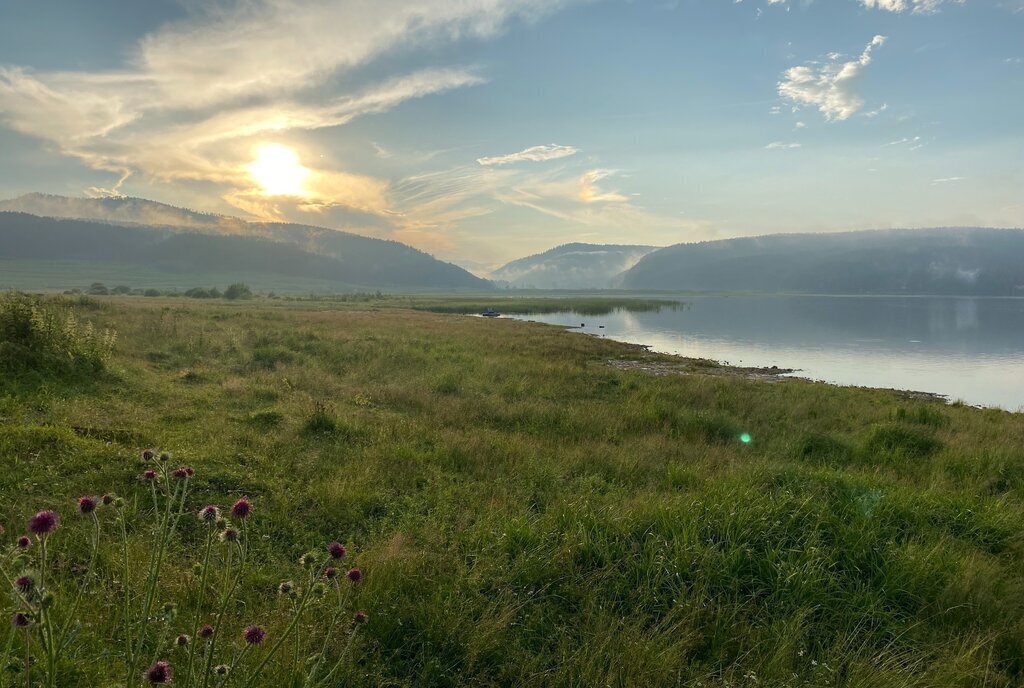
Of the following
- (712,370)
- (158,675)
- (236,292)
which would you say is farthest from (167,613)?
(236,292)

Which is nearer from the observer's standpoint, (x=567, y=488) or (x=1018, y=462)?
(x=567, y=488)

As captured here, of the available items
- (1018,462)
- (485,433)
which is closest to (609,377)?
(485,433)

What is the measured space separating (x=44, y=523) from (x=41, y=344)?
15.6 metres

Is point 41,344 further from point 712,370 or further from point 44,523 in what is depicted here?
point 712,370

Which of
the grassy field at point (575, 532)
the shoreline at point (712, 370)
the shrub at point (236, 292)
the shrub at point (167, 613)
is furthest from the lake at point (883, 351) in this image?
the shrub at point (236, 292)

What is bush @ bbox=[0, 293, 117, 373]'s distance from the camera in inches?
503

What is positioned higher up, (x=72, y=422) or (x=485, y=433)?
(x=72, y=422)

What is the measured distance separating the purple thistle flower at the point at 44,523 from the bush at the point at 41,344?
1401cm

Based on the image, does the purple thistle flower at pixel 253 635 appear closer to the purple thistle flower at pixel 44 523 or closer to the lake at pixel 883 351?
the purple thistle flower at pixel 44 523

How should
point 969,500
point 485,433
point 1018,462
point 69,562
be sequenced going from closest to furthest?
point 69,562 → point 969,500 → point 1018,462 → point 485,433

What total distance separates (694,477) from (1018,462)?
8.06m

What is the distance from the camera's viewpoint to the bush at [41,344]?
12.8 m

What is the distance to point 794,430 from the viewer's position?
15.6 meters

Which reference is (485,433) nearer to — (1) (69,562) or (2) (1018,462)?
(1) (69,562)
